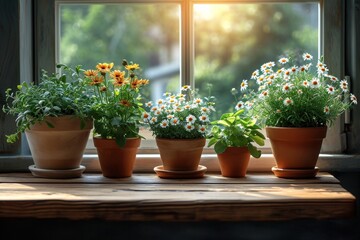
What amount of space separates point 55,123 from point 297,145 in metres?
1.00

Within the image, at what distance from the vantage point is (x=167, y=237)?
8.57 feet

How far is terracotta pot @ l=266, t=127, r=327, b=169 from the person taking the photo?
7.93 feet

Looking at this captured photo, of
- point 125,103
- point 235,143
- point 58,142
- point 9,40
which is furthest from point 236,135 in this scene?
point 9,40

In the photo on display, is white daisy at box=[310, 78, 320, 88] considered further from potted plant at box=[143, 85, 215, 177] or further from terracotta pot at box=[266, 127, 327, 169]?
potted plant at box=[143, 85, 215, 177]

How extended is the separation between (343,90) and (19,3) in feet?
4.81

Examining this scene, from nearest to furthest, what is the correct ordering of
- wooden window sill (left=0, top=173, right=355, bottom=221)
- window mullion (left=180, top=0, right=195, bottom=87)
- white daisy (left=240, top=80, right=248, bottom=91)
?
wooden window sill (left=0, top=173, right=355, bottom=221), white daisy (left=240, top=80, right=248, bottom=91), window mullion (left=180, top=0, right=195, bottom=87)

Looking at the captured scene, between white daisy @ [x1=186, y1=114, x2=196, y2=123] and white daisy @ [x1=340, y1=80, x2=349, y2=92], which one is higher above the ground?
white daisy @ [x1=340, y1=80, x2=349, y2=92]

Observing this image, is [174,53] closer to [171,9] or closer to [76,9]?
[171,9]

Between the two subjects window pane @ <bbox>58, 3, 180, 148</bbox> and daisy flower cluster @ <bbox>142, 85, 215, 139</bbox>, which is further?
window pane @ <bbox>58, 3, 180, 148</bbox>

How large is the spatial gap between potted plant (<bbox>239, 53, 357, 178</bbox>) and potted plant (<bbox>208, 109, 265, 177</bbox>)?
74mm

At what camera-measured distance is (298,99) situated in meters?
2.45

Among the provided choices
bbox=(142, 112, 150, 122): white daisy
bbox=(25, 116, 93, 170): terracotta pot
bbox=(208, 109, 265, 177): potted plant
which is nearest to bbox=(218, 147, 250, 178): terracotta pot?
bbox=(208, 109, 265, 177): potted plant

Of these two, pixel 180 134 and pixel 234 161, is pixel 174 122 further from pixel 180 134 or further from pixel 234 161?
pixel 234 161

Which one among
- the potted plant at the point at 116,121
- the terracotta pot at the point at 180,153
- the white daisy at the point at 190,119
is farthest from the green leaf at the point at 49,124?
the white daisy at the point at 190,119
